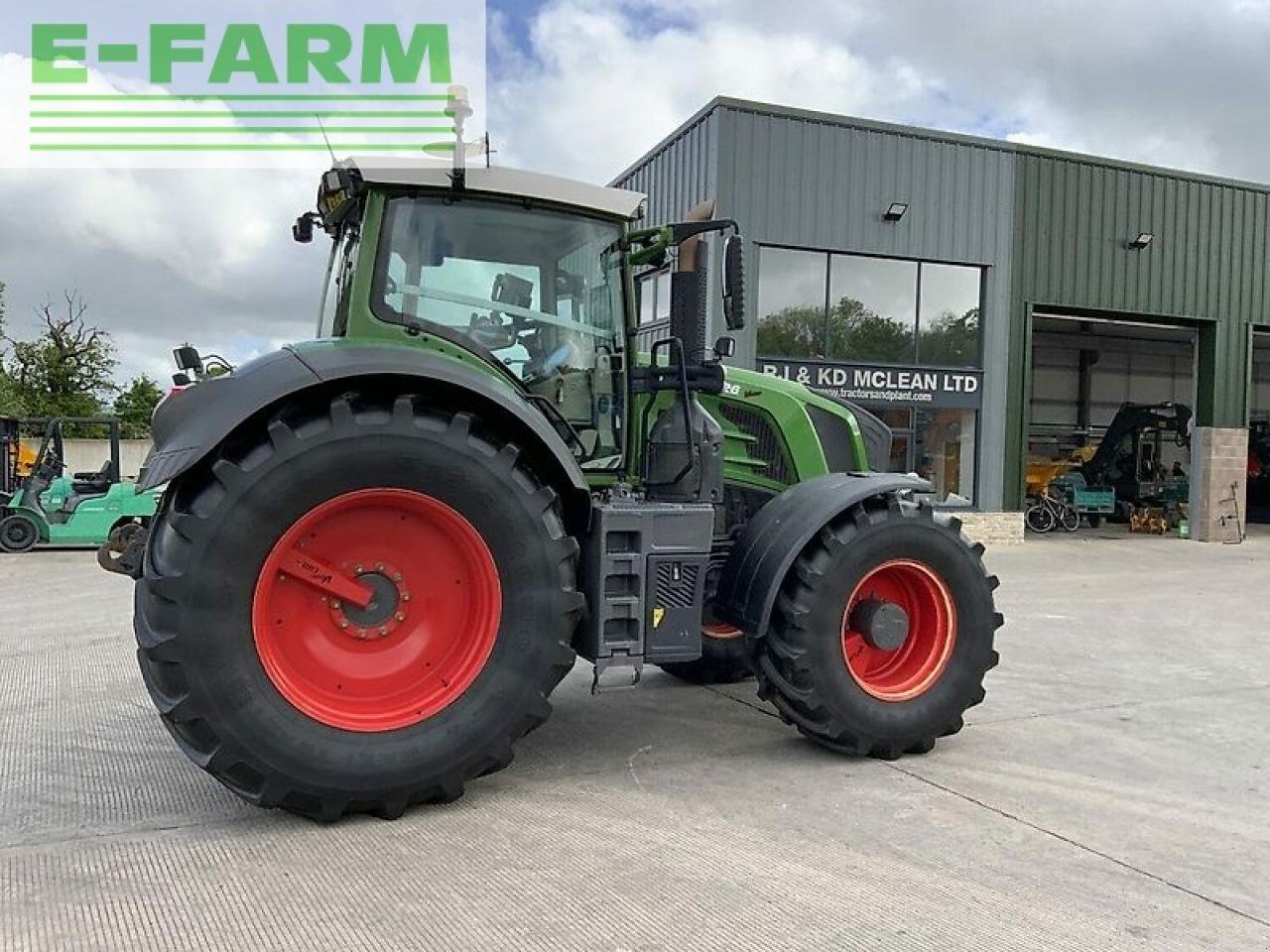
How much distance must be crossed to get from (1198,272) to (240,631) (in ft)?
64.4

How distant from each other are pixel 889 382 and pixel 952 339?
1.52 metres

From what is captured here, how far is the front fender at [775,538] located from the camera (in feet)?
15.0

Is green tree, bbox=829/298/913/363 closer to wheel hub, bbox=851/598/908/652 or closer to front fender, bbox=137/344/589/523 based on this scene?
wheel hub, bbox=851/598/908/652

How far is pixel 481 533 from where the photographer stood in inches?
156

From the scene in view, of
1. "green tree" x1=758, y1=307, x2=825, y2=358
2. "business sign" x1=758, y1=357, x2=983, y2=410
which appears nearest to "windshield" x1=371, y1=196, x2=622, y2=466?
"business sign" x1=758, y1=357, x2=983, y2=410

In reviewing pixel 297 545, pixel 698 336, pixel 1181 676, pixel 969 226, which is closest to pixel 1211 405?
pixel 969 226

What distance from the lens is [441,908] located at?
3.17 metres

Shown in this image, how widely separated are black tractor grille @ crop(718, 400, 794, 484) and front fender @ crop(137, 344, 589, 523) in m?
1.57

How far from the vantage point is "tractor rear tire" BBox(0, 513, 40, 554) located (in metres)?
14.3

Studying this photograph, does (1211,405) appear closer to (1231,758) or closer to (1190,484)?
(1190,484)

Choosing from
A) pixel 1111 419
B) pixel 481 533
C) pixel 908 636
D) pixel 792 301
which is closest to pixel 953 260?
pixel 792 301

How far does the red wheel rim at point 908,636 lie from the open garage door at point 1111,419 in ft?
58.7

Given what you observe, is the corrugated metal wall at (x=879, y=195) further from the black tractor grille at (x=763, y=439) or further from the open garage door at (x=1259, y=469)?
→ the open garage door at (x=1259, y=469)

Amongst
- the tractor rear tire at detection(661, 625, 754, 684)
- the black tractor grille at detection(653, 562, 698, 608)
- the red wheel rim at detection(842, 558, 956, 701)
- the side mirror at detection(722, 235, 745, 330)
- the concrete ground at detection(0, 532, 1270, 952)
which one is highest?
the side mirror at detection(722, 235, 745, 330)
